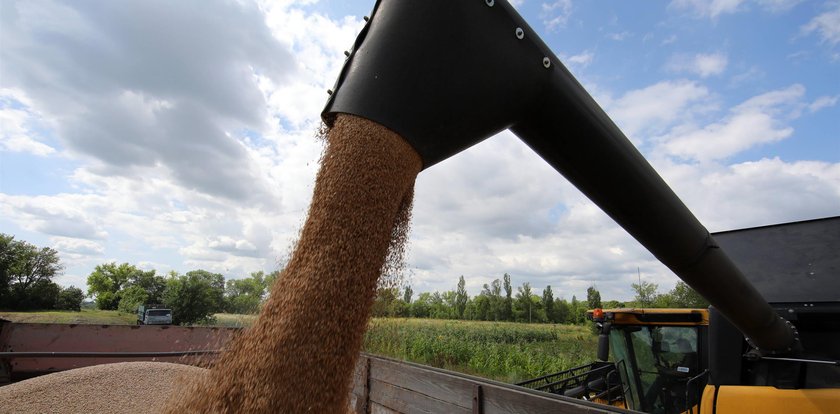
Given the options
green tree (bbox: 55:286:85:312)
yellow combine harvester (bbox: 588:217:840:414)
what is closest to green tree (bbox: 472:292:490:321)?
green tree (bbox: 55:286:85:312)

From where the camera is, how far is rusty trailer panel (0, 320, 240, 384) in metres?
3.96

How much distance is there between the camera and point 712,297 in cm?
164

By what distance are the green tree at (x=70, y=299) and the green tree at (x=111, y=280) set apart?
27.5 feet

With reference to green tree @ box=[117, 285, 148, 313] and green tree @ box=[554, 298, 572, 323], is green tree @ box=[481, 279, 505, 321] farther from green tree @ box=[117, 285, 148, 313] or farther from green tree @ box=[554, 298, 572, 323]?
green tree @ box=[117, 285, 148, 313]

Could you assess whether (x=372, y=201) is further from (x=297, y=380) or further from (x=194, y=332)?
(x=194, y=332)

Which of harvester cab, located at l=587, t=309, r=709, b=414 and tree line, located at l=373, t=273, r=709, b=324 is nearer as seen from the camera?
harvester cab, located at l=587, t=309, r=709, b=414

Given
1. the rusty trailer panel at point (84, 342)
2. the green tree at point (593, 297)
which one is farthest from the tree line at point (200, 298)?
the rusty trailer panel at point (84, 342)

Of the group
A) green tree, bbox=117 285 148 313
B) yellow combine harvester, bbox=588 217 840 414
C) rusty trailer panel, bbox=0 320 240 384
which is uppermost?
yellow combine harvester, bbox=588 217 840 414

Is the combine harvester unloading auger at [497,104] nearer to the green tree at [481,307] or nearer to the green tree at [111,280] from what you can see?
the green tree at [481,307]

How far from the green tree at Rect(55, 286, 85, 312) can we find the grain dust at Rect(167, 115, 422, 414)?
189 ft

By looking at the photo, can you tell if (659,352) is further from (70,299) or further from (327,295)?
(70,299)

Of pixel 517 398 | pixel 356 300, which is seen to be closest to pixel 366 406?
pixel 517 398

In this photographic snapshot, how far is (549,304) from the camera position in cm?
4869

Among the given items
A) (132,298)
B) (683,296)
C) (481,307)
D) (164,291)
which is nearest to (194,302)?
(164,291)
